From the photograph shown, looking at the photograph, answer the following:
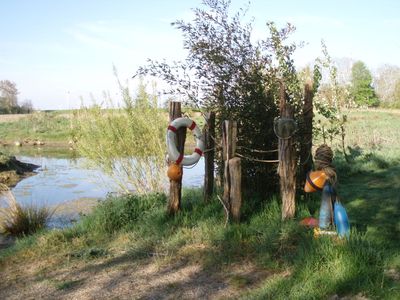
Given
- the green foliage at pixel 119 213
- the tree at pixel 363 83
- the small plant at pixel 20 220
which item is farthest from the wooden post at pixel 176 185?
the tree at pixel 363 83

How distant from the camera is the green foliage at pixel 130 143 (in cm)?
841

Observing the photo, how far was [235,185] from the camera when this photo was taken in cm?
529

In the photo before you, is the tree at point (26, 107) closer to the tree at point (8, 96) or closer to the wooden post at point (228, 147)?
the tree at point (8, 96)

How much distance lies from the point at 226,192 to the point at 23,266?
2823 mm

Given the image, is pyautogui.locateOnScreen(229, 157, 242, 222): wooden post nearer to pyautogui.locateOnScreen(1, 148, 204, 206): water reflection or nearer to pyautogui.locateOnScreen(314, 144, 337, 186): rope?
pyautogui.locateOnScreen(314, 144, 337, 186): rope

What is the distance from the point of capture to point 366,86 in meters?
44.2

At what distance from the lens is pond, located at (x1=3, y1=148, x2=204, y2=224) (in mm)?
9992

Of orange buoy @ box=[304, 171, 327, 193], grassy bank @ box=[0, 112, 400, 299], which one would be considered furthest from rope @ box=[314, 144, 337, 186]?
grassy bank @ box=[0, 112, 400, 299]

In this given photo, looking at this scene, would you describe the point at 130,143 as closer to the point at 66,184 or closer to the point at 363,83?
the point at 66,184

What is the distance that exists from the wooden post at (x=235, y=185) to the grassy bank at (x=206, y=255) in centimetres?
19

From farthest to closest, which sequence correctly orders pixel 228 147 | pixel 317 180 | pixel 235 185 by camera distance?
pixel 228 147 → pixel 235 185 → pixel 317 180

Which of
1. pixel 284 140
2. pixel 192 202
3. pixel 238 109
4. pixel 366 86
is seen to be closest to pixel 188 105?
pixel 238 109

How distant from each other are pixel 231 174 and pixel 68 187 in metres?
10.2

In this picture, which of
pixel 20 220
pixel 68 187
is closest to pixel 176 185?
pixel 20 220
